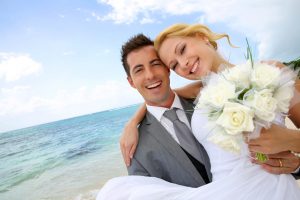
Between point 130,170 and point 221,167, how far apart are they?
3.66ft

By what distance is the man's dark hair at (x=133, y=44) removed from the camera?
3736 mm

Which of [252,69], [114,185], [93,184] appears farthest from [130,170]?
[93,184]

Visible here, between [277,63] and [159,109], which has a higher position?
[277,63]

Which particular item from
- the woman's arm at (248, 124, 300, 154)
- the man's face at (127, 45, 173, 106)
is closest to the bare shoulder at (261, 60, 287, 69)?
the woman's arm at (248, 124, 300, 154)

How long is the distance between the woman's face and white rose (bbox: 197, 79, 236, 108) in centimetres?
94

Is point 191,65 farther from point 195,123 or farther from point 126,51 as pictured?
point 126,51

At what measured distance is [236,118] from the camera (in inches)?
76.8

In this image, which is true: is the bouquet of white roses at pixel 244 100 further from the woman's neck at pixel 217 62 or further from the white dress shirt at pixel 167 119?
the white dress shirt at pixel 167 119

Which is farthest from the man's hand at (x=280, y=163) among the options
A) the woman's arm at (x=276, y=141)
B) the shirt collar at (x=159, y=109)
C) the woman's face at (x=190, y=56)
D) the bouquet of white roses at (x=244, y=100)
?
the shirt collar at (x=159, y=109)

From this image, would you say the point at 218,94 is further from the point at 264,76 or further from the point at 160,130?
the point at 160,130

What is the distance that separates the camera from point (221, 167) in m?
2.70

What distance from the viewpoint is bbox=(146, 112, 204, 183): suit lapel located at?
10.3 feet

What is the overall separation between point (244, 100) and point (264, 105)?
13 centimetres

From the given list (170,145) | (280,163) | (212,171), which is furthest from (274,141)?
(170,145)
